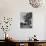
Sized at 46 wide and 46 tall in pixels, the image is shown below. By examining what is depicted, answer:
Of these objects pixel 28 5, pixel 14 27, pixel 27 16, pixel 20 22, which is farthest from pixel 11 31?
pixel 28 5

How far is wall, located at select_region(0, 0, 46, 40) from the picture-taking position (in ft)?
13.6

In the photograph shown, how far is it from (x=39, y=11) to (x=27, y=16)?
435mm

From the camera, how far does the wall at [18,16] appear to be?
4148 millimetres

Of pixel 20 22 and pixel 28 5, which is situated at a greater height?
pixel 28 5

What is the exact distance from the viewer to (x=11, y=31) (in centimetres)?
414

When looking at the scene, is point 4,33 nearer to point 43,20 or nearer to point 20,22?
point 20,22

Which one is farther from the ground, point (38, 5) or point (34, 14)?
point (38, 5)

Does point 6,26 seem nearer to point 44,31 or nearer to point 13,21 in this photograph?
point 13,21

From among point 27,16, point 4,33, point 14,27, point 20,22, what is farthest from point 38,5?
point 4,33

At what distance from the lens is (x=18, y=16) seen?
4188 mm

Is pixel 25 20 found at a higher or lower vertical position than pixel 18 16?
lower

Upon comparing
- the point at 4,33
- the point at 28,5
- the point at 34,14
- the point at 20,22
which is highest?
the point at 28,5

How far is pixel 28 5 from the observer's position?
4191 mm

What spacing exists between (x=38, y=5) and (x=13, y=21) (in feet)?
3.27
